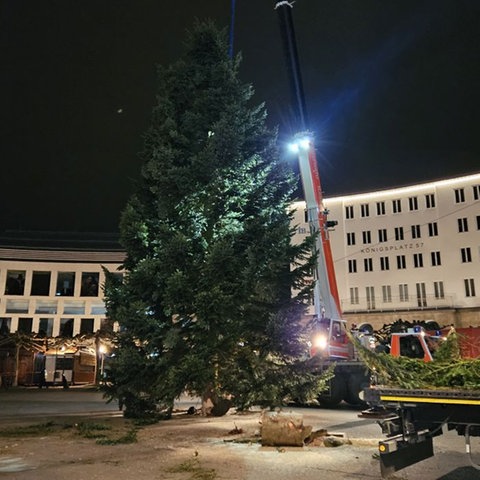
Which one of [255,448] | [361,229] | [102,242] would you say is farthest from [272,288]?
[361,229]

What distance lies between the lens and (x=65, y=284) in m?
39.6

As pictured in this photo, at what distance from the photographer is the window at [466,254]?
49750mm

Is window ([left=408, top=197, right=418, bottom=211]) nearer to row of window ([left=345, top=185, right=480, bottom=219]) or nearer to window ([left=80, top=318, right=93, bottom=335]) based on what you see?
row of window ([left=345, top=185, right=480, bottom=219])

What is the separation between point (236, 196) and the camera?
1447 centimetres

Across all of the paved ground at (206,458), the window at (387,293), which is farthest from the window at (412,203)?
the paved ground at (206,458)

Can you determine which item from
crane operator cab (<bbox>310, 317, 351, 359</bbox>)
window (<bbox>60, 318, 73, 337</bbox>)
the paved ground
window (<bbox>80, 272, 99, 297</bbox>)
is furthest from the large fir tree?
window (<bbox>60, 318, 73, 337</bbox>)

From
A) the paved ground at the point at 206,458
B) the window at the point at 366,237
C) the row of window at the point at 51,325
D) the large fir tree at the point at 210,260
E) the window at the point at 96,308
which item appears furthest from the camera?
the window at the point at 366,237

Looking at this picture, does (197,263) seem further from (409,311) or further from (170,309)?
(409,311)

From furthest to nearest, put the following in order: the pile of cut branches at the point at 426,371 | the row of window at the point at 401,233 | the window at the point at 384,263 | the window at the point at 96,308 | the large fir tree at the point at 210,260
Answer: the window at the point at 384,263, the row of window at the point at 401,233, the window at the point at 96,308, the large fir tree at the point at 210,260, the pile of cut branches at the point at 426,371

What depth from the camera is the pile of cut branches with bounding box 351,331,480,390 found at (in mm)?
6555

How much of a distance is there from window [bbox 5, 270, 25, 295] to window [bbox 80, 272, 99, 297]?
4.54 m

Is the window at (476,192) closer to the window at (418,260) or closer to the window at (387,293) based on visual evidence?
the window at (418,260)

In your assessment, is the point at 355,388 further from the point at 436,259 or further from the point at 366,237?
the point at 366,237

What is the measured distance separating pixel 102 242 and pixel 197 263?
93.3 ft
